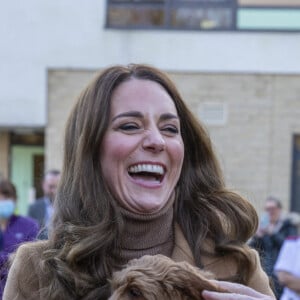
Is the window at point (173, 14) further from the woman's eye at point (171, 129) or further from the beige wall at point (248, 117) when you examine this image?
the woman's eye at point (171, 129)

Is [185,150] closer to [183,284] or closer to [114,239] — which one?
[114,239]

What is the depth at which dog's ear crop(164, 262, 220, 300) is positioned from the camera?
1.44 m

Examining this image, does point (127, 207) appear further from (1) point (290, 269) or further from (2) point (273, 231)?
(2) point (273, 231)

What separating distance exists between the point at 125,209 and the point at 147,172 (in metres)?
0.13

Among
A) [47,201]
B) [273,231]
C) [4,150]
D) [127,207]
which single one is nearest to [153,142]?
[127,207]

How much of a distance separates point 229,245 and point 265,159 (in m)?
9.29

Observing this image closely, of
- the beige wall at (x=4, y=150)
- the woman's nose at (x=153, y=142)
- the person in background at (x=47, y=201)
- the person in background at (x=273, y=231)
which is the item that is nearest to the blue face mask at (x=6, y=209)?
the person in background at (x=47, y=201)

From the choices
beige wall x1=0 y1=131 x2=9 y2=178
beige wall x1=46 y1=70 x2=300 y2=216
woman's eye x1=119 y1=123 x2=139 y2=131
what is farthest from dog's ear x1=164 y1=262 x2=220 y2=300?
beige wall x1=0 y1=131 x2=9 y2=178

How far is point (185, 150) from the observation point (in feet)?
6.73

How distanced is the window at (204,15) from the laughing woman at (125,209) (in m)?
9.46

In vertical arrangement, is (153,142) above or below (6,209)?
above

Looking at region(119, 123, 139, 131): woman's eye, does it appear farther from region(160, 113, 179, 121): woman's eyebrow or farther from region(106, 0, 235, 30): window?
region(106, 0, 235, 30): window

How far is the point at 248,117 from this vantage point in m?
11.1

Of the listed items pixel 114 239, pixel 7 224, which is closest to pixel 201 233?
pixel 114 239
